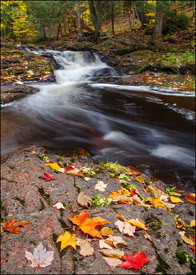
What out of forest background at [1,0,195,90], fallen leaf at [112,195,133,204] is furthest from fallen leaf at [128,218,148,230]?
forest background at [1,0,195,90]

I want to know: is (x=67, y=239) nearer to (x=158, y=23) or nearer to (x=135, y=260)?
(x=135, y=260)

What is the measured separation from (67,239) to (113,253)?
0.36 metres

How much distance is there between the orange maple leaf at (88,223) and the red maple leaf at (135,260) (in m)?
0.26

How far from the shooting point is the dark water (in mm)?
3983

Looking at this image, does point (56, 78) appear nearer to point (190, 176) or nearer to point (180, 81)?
point (180, 81)

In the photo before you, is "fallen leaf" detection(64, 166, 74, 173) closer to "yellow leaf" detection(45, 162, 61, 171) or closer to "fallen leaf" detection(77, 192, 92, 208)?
"yellow leaf" detection(45, 162, 61, 171)

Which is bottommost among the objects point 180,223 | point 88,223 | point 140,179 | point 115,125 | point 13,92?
point 180,223

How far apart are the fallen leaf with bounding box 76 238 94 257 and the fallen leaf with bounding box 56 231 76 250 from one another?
0.14 feet

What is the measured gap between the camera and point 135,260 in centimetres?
130

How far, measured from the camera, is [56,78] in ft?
36.3

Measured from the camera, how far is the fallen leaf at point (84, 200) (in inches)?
78.2

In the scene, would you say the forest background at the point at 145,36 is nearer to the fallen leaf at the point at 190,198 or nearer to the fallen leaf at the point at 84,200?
the fallen leaf at the point at 190,198

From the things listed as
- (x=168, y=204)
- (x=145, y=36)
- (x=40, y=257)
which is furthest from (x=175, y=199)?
(x=145, y=36)

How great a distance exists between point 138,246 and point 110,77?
11.4m
